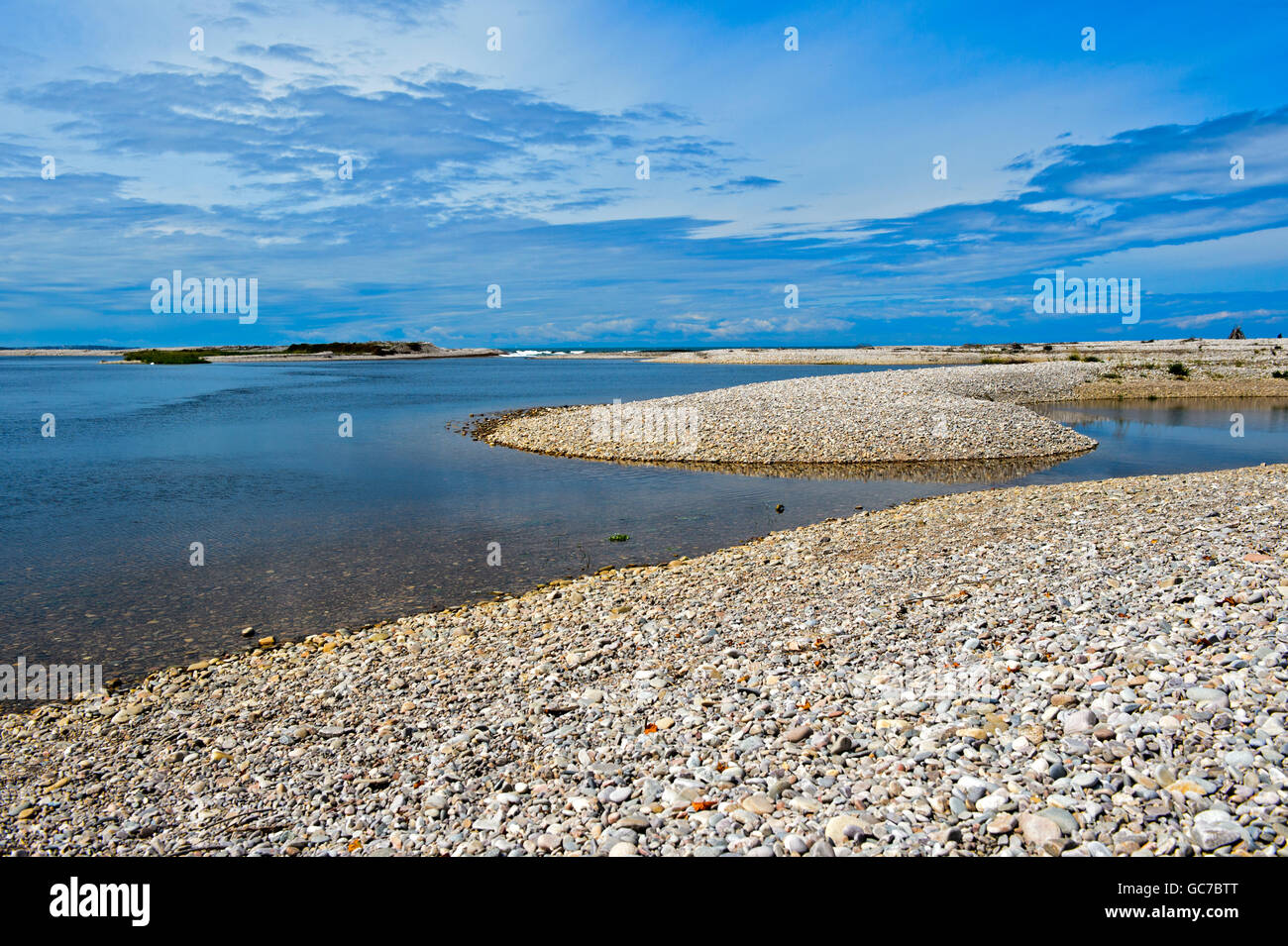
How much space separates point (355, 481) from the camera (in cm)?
2408

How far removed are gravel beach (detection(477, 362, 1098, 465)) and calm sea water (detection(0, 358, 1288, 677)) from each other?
1.99 meters

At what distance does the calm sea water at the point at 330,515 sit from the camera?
11.9 m

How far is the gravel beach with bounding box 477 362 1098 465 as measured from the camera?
87.5 ft

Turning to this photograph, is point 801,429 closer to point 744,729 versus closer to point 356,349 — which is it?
point 744,729

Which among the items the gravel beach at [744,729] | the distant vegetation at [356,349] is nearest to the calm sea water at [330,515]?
the gravel beach at [744,729]

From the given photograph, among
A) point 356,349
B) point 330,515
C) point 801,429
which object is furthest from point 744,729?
point 356,349

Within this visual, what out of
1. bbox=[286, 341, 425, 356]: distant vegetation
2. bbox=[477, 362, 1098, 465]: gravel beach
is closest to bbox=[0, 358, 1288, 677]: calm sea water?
bbox=[477, 362, 1098, 465]: gravel beach

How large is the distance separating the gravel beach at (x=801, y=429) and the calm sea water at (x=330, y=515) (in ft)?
6.54

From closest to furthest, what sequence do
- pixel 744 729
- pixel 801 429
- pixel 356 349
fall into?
pixel 744 729, pixel 801 429, pixel 356 349

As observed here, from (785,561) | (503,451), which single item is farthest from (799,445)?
(785,561)

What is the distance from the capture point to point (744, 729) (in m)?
6.70

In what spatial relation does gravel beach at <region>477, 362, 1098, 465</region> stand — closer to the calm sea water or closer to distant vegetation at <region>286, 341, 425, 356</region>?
the calm sea water

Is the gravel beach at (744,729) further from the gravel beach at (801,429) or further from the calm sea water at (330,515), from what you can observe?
the gravel beach at (801,429)

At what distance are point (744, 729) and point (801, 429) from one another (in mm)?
22766
